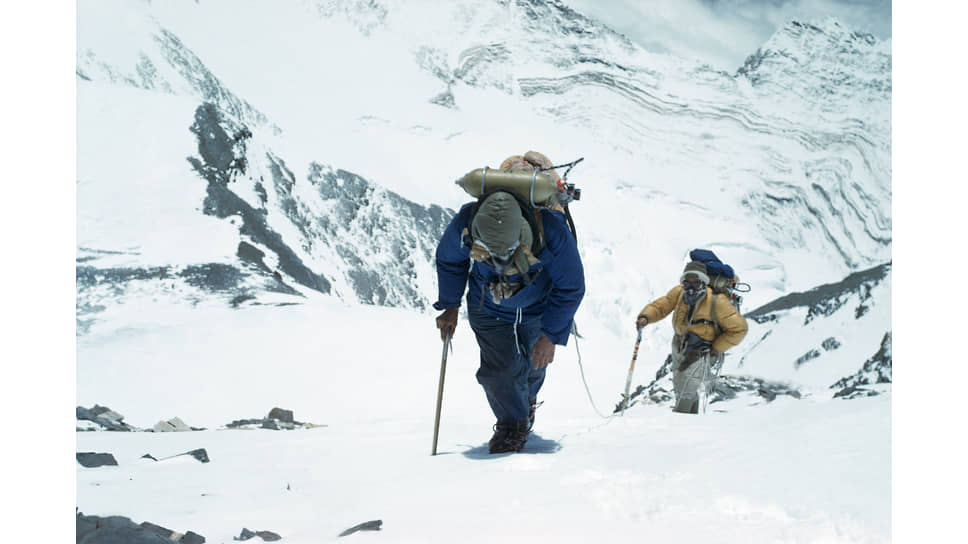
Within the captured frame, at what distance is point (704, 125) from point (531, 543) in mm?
27850

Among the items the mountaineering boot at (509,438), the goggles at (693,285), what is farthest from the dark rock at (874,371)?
the mountaineering boot at (509,438)

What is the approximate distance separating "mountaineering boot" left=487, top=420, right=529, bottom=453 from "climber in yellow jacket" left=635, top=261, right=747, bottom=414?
169 cm

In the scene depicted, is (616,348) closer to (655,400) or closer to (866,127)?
(655,400)

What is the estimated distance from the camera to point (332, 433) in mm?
3426

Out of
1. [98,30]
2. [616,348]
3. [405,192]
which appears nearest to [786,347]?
[616,348]

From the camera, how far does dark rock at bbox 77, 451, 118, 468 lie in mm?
2420

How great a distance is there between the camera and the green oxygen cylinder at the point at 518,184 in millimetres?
2264

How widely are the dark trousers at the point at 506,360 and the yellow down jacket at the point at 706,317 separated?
1.68 metres

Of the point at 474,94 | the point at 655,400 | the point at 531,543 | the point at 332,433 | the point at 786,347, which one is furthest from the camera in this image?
the point at 474,94

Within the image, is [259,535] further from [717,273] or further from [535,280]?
[717,273]

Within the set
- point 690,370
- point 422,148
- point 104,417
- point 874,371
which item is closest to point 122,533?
point 104,417

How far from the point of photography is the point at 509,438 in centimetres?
281

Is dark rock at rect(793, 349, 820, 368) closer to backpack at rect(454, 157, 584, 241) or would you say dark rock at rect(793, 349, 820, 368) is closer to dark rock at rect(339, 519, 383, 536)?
backpack at rect(454, 157, 584, 241)

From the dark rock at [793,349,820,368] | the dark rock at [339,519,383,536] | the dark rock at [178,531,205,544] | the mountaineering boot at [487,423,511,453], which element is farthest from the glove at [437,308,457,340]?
the dark rock at [793,349,820,368]
